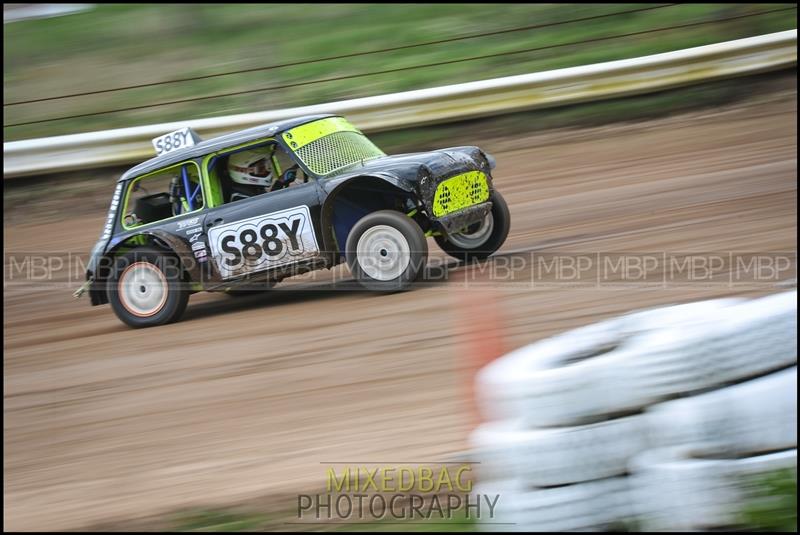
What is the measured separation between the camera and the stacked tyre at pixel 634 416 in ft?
10.8

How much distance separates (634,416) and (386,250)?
405 cm

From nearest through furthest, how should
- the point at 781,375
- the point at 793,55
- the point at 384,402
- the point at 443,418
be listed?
the point at 781,375 < the point at 443,418 < the point at 384,402 < the point at 793,55

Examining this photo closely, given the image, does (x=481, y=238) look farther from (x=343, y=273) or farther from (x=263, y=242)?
(x=263, y=242)

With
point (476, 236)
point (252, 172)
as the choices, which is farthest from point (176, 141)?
point (476, 236)

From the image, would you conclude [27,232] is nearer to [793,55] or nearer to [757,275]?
[757,275]

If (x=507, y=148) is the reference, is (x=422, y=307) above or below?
below

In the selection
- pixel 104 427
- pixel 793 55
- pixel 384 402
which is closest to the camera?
pixel 384 402

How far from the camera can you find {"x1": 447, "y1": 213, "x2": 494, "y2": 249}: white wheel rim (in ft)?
26.4

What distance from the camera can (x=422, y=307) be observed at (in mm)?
6953

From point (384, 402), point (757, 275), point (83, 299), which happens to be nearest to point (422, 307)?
point (384, 402)

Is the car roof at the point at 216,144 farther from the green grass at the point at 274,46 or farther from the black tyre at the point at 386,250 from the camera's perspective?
the green grass at the point at 274,46

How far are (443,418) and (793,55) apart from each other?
8936 mm

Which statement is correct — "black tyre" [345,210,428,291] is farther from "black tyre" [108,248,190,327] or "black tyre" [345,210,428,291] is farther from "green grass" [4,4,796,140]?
"green grass" [4,4,796,140]

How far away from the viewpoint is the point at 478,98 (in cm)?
1205
